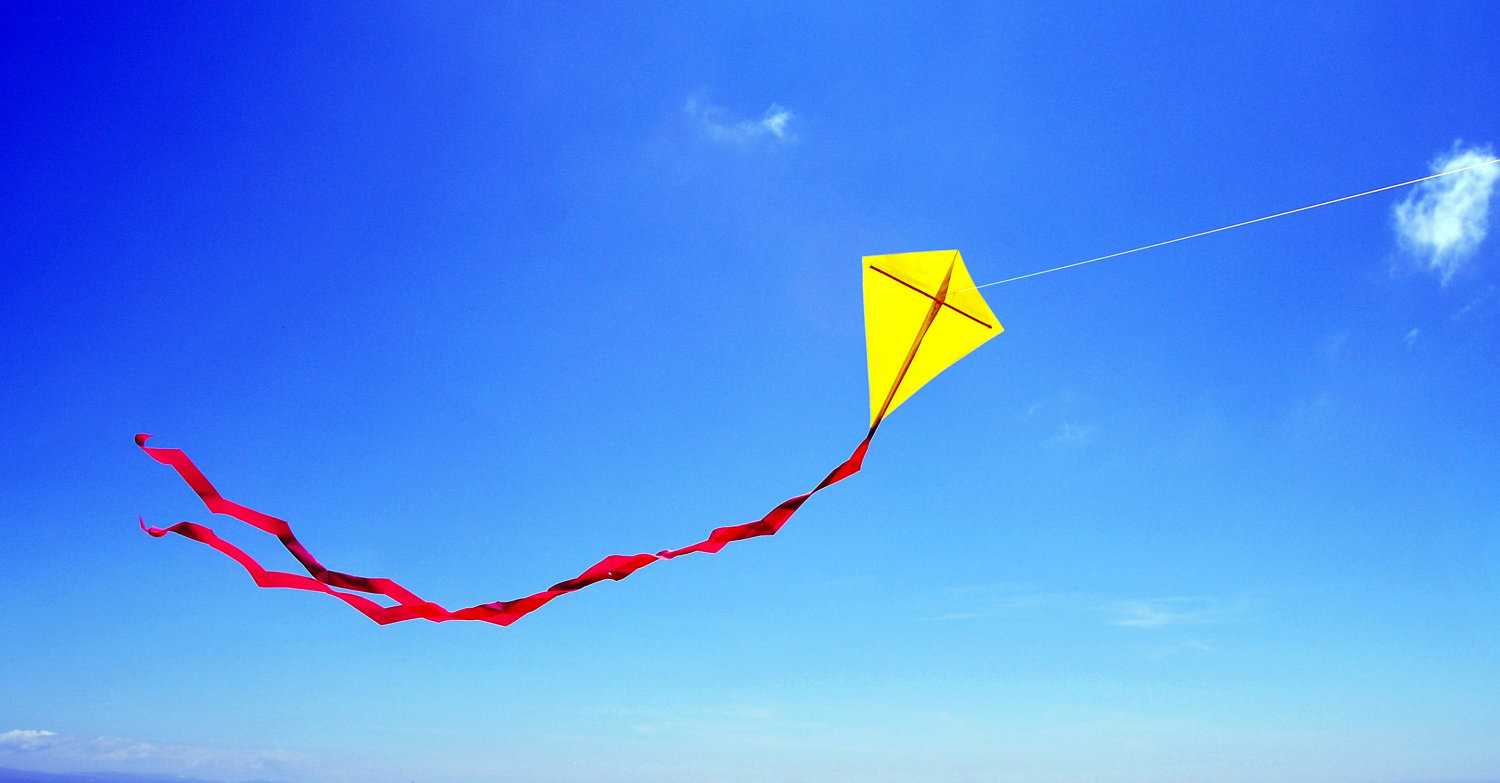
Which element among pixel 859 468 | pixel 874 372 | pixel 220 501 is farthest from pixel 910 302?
pixel 220 501

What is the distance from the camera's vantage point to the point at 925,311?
35.3 feet

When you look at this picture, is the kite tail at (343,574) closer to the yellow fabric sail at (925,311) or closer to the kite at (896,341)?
the kite at (896,341)

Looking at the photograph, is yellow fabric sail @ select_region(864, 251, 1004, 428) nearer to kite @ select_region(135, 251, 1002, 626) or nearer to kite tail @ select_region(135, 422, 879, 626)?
kite @ select_region(135, 251, 1002, 626)

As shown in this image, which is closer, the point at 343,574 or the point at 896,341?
the point at 343,574

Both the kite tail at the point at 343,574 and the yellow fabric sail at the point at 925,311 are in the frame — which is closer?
the kite tail at the point at 343,574

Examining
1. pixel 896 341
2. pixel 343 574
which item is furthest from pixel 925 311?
pixel 343 574

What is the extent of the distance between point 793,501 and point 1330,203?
7559 mm

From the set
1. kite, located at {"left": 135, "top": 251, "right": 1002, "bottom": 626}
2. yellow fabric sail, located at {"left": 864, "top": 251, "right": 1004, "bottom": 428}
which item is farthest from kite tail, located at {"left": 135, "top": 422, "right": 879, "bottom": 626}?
yellow fabric sail, located at {"left": 864, "top": 251, "right": 1004, "bottom": 428}

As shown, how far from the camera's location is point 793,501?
26.8 ft

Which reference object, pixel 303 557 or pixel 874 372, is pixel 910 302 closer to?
pixel 874 372

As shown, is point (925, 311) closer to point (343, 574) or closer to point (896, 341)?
point (896, 341)

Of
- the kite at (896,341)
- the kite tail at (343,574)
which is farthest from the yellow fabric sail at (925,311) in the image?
the kite tail at (343,574)

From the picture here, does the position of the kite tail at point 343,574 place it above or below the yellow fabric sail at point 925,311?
below

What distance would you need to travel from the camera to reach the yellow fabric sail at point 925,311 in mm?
10602
